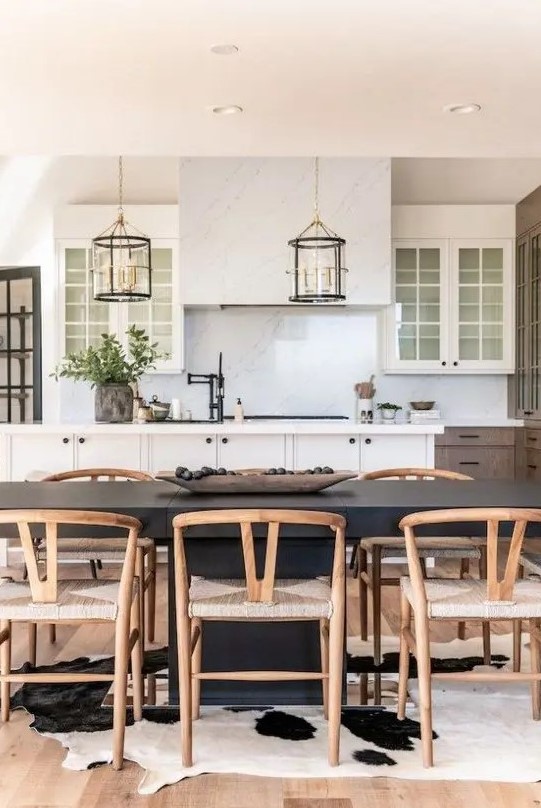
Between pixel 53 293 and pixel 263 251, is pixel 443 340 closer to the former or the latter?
pixel 263 251

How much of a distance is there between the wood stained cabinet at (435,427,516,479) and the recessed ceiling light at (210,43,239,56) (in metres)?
4.11

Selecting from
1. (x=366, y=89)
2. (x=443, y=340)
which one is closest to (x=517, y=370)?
(x=443, y=340)

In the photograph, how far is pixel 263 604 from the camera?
2629 mm

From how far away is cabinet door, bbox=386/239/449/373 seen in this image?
7094mm

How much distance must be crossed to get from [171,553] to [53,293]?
4808mm

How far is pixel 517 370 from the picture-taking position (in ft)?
23.3

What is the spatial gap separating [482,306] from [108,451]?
3392 mm

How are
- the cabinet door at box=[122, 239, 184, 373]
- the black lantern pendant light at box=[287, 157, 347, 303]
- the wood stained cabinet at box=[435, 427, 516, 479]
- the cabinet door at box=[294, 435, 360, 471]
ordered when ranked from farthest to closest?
the cabinet door at box=[122, 239, 184, 373], the wood stained cabinet at box=[435, 427, 516, 479], the cabinet door at box=[294, 435, 360, 471], the black lantern pendant light at box=[287, 157, 347, 303]

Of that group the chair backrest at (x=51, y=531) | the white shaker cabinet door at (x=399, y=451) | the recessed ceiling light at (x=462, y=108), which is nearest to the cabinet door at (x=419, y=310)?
the white shaker cabinet door at (x=399, y=451)

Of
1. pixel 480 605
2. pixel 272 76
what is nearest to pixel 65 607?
pixel 480 605

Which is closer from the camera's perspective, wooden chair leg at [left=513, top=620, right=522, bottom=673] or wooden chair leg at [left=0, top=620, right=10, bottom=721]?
wooden chair leg at [left=0, top=620, right=10, bottom=721]

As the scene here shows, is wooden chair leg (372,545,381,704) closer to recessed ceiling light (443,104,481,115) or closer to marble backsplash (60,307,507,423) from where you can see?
recessed ceiling light (443,104,481,115)

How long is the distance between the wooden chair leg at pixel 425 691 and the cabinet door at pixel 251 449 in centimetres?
286

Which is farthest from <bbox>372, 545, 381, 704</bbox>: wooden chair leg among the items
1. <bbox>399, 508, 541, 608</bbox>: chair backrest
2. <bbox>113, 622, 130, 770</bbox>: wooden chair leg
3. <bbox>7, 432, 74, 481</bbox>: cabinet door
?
<bbox>7, 432, 74, 481</bbox>: cabinet door
